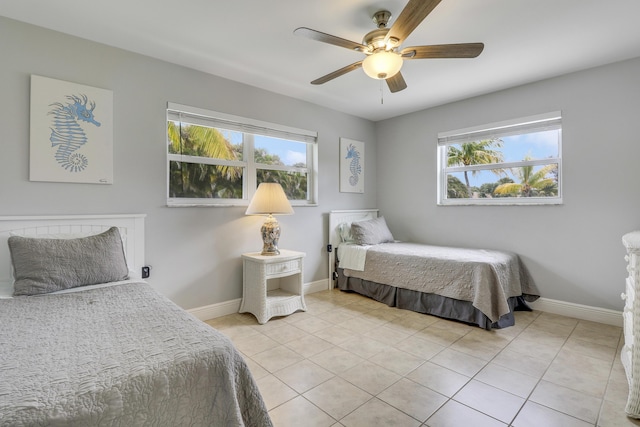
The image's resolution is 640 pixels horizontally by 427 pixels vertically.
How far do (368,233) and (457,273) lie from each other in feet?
4.04

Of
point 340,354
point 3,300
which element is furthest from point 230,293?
point 3,300

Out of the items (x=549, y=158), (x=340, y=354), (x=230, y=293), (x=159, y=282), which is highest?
(x=549, y=158)

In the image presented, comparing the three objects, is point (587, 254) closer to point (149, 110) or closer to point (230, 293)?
point (230, 293)

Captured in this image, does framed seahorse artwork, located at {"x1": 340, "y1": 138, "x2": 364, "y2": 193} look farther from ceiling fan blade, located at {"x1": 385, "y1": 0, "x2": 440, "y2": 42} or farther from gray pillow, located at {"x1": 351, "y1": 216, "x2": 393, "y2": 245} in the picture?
ceiling fan blade, located at {"x1": 385, "y1": 0, "x2": 440, "y2": 42}

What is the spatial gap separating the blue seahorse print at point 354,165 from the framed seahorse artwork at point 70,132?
9.01 feet

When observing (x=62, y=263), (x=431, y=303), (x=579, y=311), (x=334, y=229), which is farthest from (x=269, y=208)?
(x=579, y=311)

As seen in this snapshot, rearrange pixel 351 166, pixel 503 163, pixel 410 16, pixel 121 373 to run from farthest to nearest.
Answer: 1. pixel 351 166
2. pixel 503 163
3. pixel 410 16
4. pixel 121 373

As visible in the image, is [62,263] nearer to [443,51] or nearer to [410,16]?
[410,16]

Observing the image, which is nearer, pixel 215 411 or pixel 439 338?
pixel 215 411

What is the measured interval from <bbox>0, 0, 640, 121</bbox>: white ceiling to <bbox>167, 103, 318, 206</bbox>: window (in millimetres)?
478

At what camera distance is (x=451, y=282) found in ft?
9.55

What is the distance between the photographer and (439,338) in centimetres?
253

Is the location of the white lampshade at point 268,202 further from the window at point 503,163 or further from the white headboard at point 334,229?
the window at point 503,163

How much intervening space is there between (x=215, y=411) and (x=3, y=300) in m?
1.40
